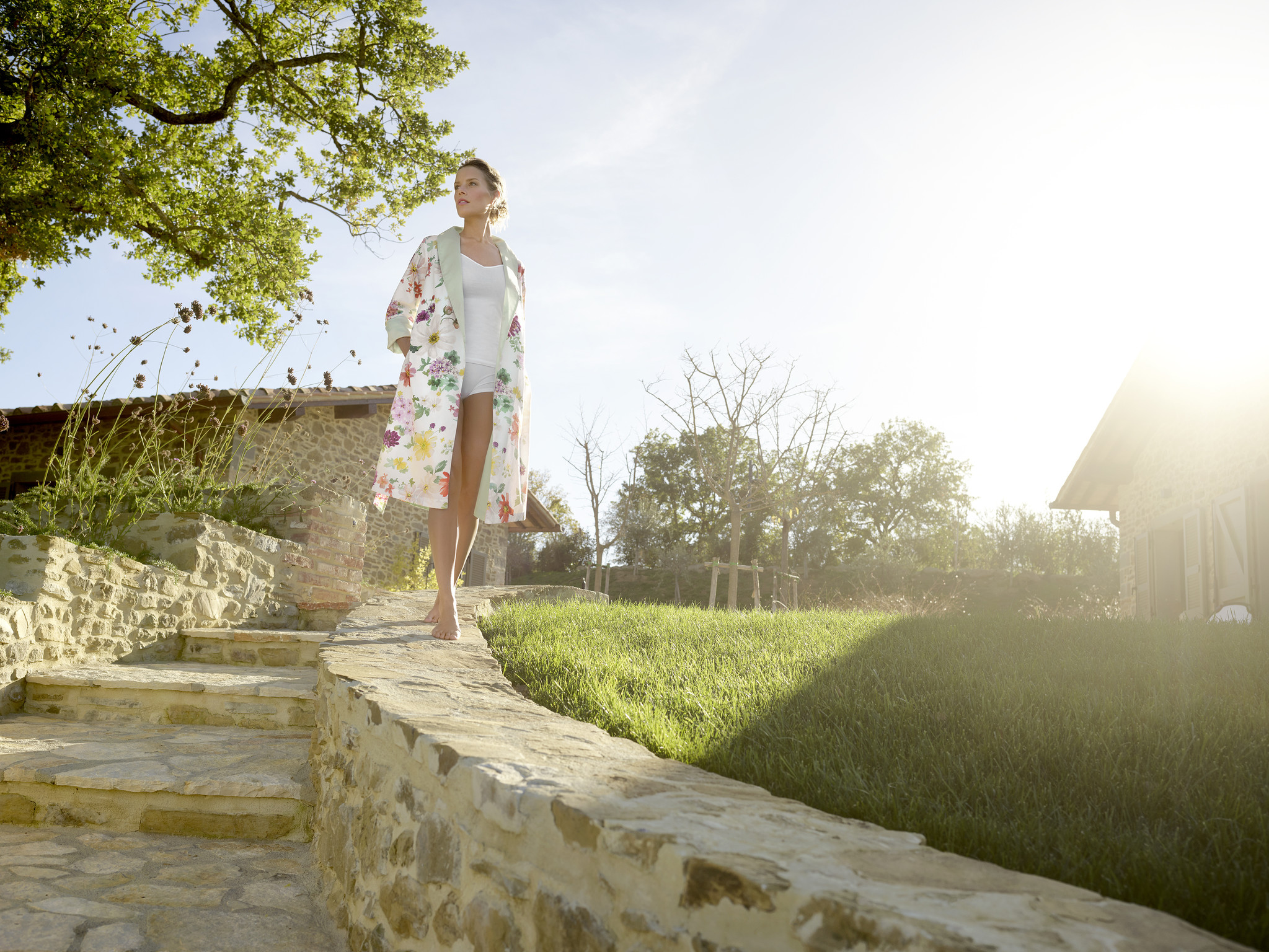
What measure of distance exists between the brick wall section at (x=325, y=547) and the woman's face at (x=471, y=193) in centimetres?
295

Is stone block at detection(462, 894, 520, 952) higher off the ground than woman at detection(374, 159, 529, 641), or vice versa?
woman at detection(374, 159, 529, 641)

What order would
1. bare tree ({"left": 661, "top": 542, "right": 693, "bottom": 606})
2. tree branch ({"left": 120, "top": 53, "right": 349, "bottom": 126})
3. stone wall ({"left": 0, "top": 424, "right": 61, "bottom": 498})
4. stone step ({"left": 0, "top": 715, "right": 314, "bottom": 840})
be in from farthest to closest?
bare tree ({"left": 661, "top": 542, "right": 693, "bottom": 606}) < stone wall ({"left": 0, "top": 424, "right": 61, "bottom": 498}) < tree branch ({"left": 120, "top": 53, "right": 349, "bottom": 126}) < stone step ({"left": 0, "top": 715, "right": 314, "bottom": 840})

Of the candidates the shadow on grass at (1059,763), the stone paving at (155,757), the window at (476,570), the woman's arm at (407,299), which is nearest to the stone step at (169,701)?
the stone paving at (155,757)

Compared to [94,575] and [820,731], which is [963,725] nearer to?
[820,731]

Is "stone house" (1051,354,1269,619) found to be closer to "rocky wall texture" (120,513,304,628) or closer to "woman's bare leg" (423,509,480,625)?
"woman's bare leg" (423,509,480,625)

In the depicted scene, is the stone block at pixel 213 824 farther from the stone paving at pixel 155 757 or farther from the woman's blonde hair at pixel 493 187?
the woman's blonde hair at pixel 493 187

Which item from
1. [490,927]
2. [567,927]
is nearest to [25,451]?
[490,927]

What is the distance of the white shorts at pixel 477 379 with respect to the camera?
3.19 metres

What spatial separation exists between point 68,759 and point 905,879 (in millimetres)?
2764

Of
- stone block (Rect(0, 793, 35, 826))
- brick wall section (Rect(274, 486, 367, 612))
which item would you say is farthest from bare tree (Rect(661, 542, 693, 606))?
stone block (Rect(0, 793, 35, 826))

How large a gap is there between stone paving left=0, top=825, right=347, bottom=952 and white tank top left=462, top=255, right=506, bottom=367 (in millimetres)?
1914

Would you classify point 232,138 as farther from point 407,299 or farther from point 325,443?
point 407,299

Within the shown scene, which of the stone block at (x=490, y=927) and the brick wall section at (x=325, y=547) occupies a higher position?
the brick wall section at (x=325, y=547)

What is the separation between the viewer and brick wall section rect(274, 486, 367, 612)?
5.26m
